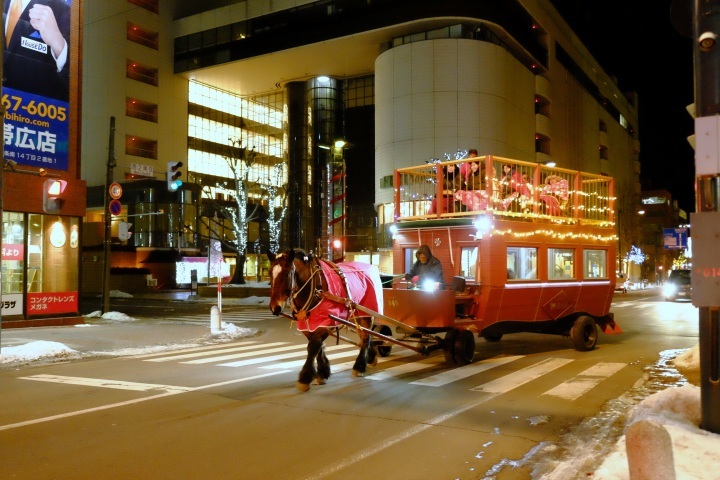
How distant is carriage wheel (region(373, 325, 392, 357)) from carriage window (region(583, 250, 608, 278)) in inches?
203

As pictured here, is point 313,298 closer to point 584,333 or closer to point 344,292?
point 344,292

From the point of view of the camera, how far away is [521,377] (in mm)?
10797

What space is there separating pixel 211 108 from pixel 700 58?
217 feet

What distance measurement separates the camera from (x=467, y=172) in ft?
42.9

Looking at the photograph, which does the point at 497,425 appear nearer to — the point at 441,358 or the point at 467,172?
the point at 441,358

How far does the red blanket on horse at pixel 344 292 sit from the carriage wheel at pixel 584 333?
5.15 meters

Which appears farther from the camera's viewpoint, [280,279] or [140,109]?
[140,109]

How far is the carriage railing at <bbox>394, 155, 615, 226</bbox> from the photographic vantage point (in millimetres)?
12680

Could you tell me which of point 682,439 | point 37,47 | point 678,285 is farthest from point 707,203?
point 678,285

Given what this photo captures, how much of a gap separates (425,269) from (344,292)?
259 centimetres

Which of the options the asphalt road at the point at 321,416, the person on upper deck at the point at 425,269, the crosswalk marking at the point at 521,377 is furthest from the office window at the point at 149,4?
the crosswalk marking at the point at 521,377

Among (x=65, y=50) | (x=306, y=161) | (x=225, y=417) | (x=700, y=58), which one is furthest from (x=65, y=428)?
(x=306, y=161)

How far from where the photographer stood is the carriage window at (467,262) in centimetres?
1280

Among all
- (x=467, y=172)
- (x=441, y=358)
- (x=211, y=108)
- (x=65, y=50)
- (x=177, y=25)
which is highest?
(x=177, y=25)
